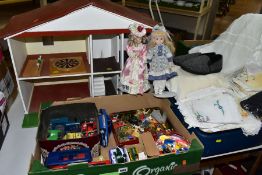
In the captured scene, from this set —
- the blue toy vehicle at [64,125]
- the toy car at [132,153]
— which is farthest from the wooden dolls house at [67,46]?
the toy car at [132,153]

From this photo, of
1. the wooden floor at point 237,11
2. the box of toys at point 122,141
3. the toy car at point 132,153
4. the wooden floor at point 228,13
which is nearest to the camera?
the box of toys at point 122,141

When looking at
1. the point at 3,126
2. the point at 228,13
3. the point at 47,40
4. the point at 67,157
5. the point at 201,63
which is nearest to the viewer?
the point at 67,157

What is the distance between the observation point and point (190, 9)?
165cm

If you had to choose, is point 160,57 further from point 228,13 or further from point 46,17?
point 228,13

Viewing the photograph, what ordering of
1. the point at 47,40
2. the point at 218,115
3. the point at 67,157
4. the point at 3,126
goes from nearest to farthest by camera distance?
the point at 67,157
the point at 218,115
the point at 3,126
the point at 47,40

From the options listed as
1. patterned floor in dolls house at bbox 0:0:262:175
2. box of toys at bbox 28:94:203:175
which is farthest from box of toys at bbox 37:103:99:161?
patterned floor in dolls house at bbox 0:0:262:175

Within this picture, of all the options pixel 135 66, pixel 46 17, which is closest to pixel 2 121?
pixel 46 17

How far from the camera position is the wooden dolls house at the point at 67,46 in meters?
0.96

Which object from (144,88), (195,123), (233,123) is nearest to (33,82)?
(144,88)

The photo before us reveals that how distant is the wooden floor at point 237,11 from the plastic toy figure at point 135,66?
6.76ft

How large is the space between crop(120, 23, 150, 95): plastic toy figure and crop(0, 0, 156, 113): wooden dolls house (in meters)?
0.09

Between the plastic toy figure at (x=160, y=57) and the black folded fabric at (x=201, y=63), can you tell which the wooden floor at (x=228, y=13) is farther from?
the black folded fabric at (x=201, y=63)

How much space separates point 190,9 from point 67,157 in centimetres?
131

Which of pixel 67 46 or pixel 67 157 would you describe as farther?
pixel 67 46
